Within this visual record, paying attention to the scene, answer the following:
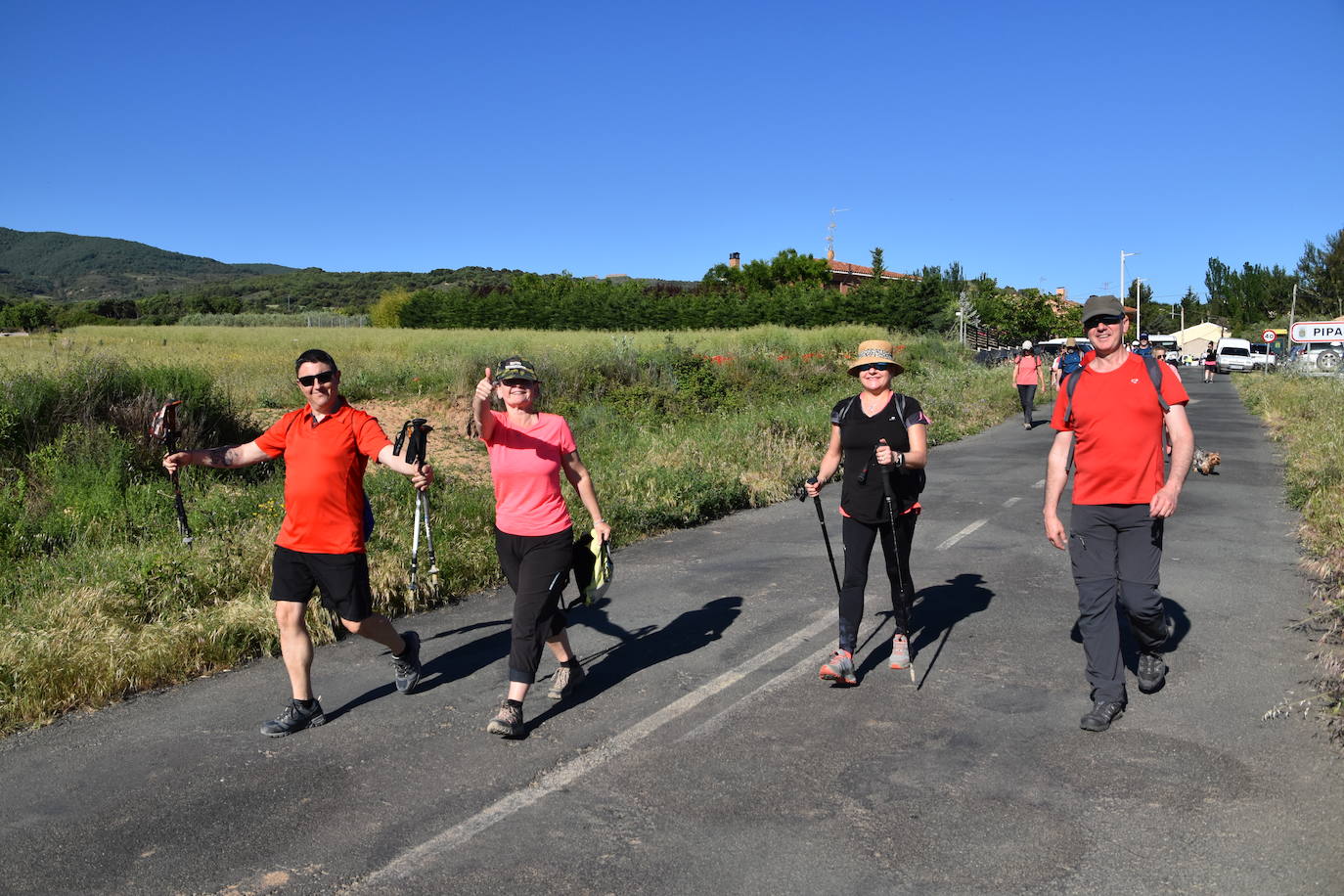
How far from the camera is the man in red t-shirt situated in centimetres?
498

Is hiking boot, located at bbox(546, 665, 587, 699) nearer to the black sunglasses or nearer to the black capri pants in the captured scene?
the black capri pants

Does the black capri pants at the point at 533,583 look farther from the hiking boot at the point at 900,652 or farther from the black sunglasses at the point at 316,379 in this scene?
the hiking boot at the point at 900,652

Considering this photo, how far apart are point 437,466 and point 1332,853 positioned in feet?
36.3

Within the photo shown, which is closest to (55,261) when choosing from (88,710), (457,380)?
(457,380)

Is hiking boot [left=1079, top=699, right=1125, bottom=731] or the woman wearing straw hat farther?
the woman wearing straw hat

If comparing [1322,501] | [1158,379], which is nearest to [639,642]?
[1158,379]

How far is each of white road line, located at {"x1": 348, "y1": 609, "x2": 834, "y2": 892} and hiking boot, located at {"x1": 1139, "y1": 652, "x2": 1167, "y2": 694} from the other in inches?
76.1

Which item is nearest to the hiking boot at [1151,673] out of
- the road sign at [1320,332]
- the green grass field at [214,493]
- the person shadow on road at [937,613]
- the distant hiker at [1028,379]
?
the person shadow on road at [937,613]

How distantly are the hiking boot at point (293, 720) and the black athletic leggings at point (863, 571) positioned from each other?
2.72 metres

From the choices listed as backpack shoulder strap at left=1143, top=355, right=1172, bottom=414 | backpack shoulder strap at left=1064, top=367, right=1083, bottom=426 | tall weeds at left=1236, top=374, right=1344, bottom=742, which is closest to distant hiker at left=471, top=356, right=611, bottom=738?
backpack shoulder strap at left=1064, top=367, right=1083, bottom=426

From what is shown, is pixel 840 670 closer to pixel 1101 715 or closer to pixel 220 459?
pixel 1101 715

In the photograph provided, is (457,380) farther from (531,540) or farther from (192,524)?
(531,540)

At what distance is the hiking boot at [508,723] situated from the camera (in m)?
4.85

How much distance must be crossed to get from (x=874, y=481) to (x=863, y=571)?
0.49 m
